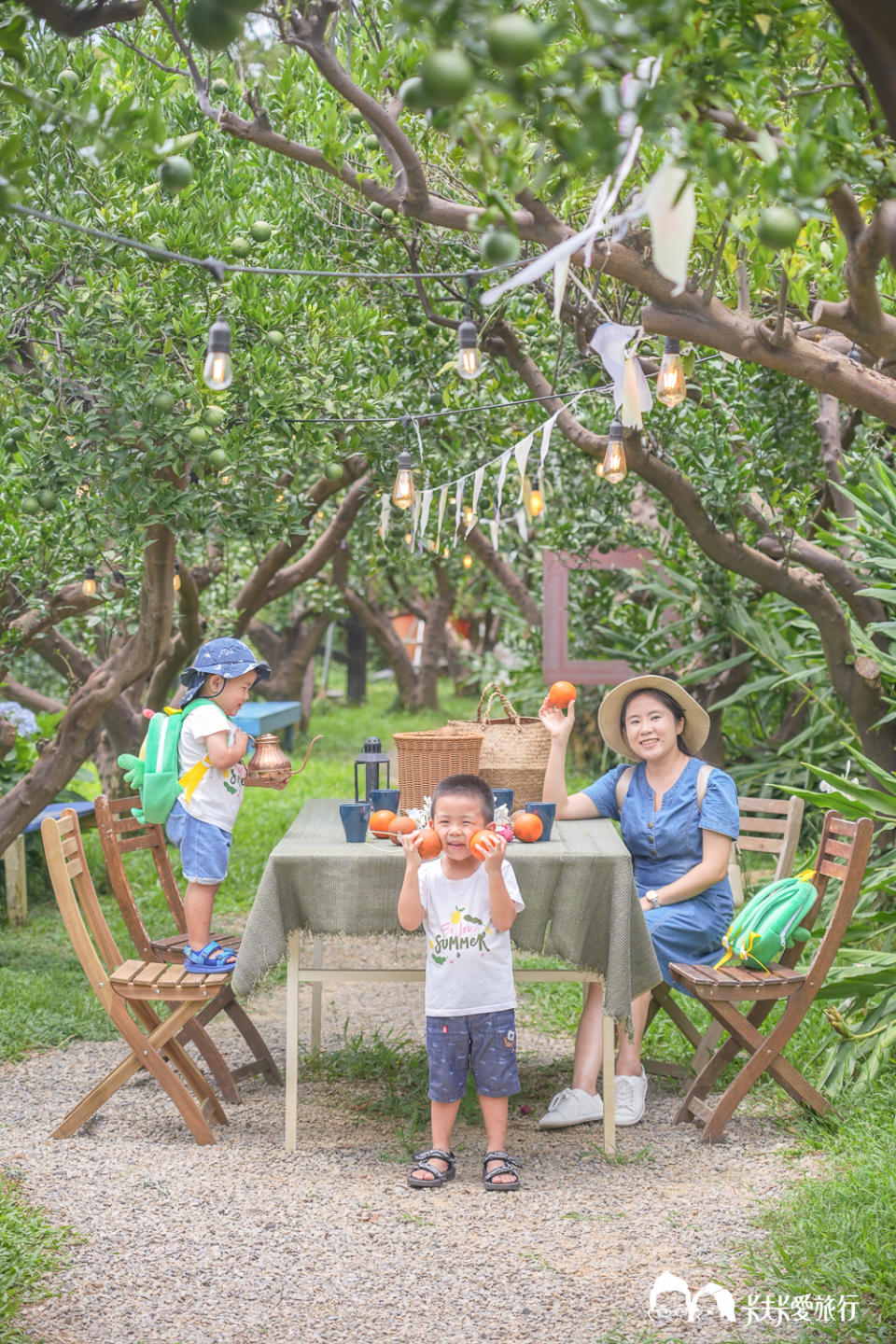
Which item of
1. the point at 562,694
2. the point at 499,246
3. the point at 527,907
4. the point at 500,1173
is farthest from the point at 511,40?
the point at 500,1173

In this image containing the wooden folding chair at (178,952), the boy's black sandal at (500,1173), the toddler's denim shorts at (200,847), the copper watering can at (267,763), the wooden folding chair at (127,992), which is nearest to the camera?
the boy's black sandal at (500,1173)

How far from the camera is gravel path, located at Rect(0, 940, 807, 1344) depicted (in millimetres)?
3021

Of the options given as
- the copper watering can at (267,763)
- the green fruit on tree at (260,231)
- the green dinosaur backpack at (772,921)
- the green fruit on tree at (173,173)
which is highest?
the green fruit on tree at (260,231)

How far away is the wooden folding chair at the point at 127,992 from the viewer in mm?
4008

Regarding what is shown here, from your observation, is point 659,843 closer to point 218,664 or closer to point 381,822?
point 381,822

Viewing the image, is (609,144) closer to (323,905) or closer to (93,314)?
(323,905)

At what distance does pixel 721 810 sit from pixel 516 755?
711 millimetres

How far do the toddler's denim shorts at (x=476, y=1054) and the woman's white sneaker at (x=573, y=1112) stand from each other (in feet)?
1.67

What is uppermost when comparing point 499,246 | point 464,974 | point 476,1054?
point 499,246

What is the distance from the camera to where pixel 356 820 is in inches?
163

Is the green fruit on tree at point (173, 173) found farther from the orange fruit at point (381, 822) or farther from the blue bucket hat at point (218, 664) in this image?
the blue bucket hat at point (218, 664)

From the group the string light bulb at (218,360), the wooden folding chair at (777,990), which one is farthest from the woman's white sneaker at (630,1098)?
the string light bulb at (218,360)

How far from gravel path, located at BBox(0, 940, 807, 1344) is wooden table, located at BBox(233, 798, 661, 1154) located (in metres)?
0.28

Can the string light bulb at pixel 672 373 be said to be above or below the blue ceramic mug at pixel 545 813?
above
